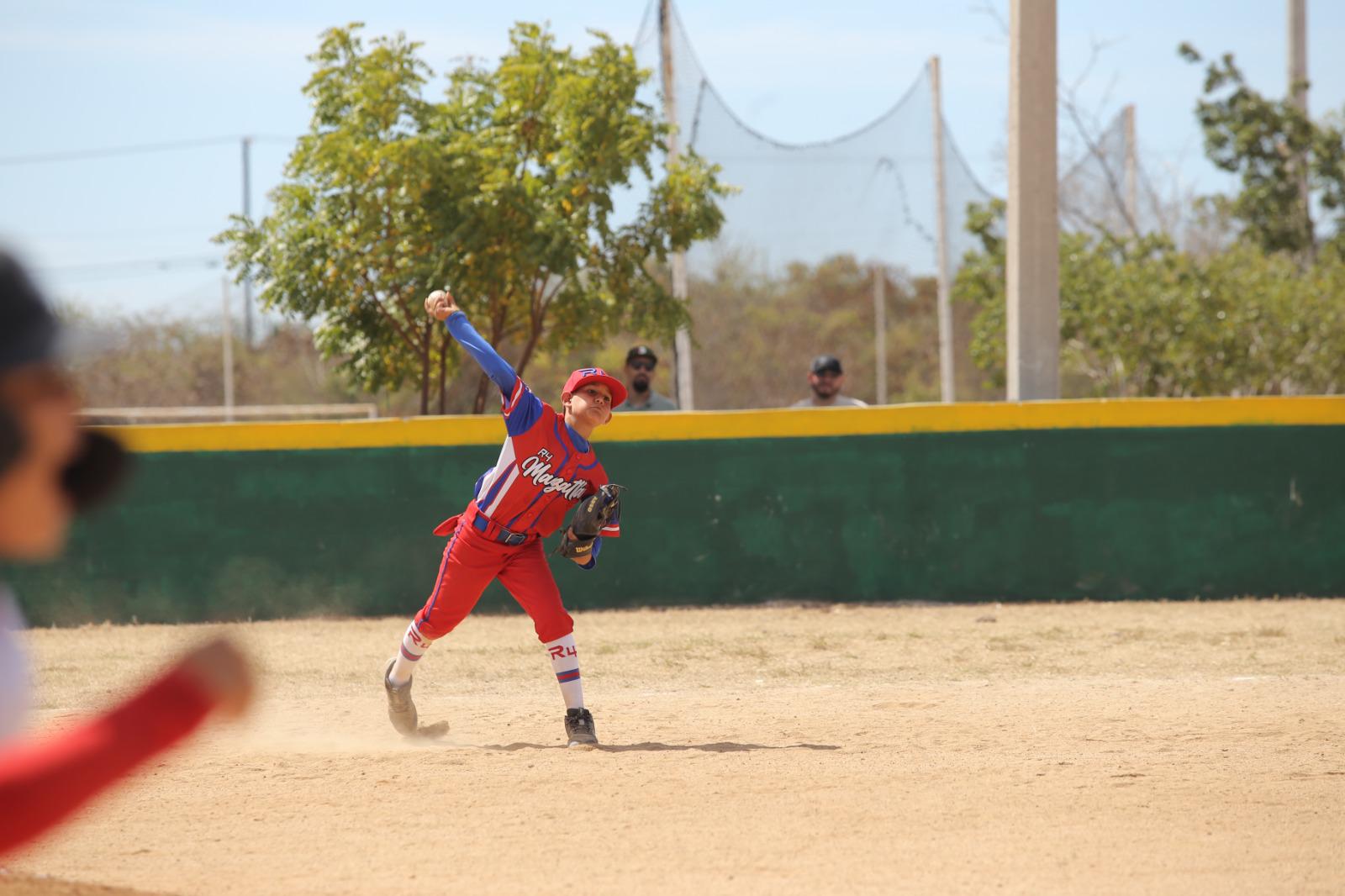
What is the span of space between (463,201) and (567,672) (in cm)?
699

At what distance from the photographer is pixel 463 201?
503 inches

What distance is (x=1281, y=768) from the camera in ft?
19.6

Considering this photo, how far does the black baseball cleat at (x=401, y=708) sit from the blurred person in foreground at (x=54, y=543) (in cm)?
504

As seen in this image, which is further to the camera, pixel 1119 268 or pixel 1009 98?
pixel 1119 268

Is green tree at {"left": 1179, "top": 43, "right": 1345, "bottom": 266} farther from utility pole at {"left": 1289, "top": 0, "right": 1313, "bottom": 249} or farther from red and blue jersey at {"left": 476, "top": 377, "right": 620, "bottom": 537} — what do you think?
red and blue jersey at {"left": 476, "top": 377, "right": 620, "bottom": 537}

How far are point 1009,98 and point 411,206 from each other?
18.8 ft

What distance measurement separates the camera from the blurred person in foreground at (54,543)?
6.12 ft

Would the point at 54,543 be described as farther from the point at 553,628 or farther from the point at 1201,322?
the point at 1201,322

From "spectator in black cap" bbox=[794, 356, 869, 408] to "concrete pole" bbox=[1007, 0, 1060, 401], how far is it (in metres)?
1.87

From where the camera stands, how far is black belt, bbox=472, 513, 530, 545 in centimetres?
691

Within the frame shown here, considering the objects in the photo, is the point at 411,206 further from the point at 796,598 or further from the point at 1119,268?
the point at 1119,268

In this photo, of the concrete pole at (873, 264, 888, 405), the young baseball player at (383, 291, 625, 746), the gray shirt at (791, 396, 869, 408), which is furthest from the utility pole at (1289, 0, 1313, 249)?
the young baseball player at (383, 291, 625, 746)

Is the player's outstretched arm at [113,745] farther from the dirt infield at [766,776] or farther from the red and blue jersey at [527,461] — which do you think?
the red and blue jersey at [527,461]

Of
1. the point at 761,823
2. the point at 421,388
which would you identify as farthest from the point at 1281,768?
the point at 421,388
